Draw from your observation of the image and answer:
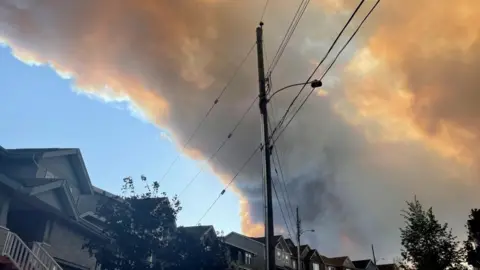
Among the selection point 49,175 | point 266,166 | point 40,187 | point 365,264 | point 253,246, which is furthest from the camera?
point 365,264

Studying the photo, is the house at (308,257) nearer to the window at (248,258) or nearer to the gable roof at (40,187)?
the window at (248,258)

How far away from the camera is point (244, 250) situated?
55.6 m

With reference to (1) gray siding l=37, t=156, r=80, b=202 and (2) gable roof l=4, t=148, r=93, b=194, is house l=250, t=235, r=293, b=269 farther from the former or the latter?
(1) gray siding l=37, t=156, r=80, b=202

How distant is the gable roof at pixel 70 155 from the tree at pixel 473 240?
87.5 feet

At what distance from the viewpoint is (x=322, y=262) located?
71812 millimetres

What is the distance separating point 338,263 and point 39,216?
6626cm

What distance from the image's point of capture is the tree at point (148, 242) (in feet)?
63.6

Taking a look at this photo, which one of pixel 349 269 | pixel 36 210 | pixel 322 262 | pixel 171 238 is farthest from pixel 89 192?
pixel 349 269

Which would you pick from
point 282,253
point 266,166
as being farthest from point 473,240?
point 282,253

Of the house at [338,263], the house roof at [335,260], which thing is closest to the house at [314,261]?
the house at [338,263]

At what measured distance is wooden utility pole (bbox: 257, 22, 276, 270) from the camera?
13.3m

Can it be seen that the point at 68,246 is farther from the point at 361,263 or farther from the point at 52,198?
the point at 361,263

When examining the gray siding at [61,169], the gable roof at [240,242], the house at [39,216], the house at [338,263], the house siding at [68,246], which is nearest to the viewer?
the house at [39,216]

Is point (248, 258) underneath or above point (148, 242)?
above
